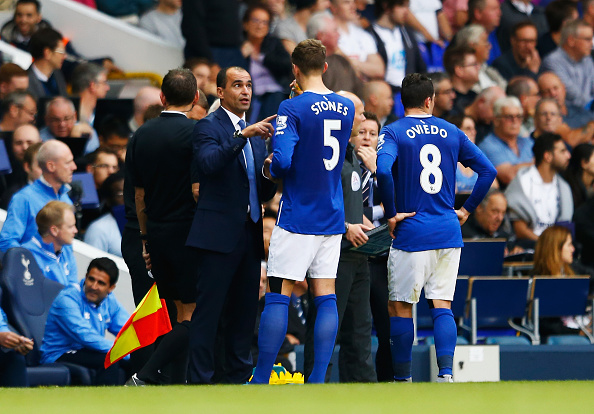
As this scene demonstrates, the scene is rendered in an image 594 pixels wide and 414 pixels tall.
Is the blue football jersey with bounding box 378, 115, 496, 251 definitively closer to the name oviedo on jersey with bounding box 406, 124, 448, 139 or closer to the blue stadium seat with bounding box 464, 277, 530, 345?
A: the name oviedo on jersey with bounding box 406, 124, 448, 139

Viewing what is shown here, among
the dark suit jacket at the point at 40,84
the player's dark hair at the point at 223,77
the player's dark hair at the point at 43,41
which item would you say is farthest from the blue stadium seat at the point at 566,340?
the player's dark hair at the point at 43,41

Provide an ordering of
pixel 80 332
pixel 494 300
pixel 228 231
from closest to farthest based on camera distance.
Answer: pixel 228 231 < pixel 80 332 < pixel 494 300

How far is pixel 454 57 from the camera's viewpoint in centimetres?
1345

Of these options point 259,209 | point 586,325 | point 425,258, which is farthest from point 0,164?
point 586,325

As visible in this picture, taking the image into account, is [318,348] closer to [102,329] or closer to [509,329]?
[102,329]

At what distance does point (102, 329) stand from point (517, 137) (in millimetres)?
5718

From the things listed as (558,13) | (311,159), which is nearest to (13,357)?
(311,159)

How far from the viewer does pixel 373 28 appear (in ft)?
44.8

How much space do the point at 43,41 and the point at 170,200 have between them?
493 cm

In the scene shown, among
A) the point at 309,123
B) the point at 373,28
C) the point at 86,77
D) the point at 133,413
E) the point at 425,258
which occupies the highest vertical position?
the point at 373,28

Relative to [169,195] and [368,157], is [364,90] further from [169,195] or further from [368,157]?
[169,195]

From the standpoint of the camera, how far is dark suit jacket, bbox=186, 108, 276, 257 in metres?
7.04

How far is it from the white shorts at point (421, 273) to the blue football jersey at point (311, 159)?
63cm

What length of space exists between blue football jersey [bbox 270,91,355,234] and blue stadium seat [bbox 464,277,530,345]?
388 cm
